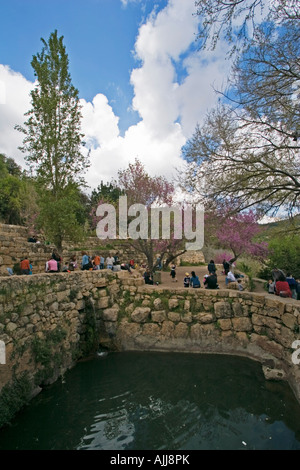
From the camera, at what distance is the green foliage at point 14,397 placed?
4425mm

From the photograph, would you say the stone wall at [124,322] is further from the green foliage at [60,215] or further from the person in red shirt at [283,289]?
the green foliage at [60,215]

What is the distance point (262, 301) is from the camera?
23.3 ft

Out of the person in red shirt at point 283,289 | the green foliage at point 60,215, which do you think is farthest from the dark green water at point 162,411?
the green foliage at point 60,215

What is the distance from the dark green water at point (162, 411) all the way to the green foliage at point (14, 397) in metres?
0.18

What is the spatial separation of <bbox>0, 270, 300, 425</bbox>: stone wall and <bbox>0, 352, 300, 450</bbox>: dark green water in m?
0.52

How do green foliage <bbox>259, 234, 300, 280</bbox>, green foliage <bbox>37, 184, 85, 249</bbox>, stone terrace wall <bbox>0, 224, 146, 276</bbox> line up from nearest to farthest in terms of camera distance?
stone terrace wall <bbox>0, 224, 146, 276</bbox> → green foliage <bbox>37, 184, 85, 249</bbox> → green foliage <bbox>259, 234, 300, 280</bbox>

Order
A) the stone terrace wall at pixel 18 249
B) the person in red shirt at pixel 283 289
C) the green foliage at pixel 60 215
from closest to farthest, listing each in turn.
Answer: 1. the person in red shirt at pixel 283 289
2. the stone terrace wall at pixel 18 249
3. the green foliage at pixel 60 215

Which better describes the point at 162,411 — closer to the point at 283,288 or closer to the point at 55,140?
the point at 283,288

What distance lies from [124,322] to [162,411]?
3.38 m

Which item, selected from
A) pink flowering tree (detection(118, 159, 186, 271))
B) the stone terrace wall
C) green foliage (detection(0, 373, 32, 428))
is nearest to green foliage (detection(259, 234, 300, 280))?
pink flowering tree (detection(118, 159, 186, 271))

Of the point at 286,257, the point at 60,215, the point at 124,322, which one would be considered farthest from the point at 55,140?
the point at 286,257

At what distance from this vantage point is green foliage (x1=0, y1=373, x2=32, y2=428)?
4.43 metres

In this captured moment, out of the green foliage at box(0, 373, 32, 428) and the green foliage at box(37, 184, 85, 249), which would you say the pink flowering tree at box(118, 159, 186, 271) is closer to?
the green foliage at box(37, 184, 85, 249)
